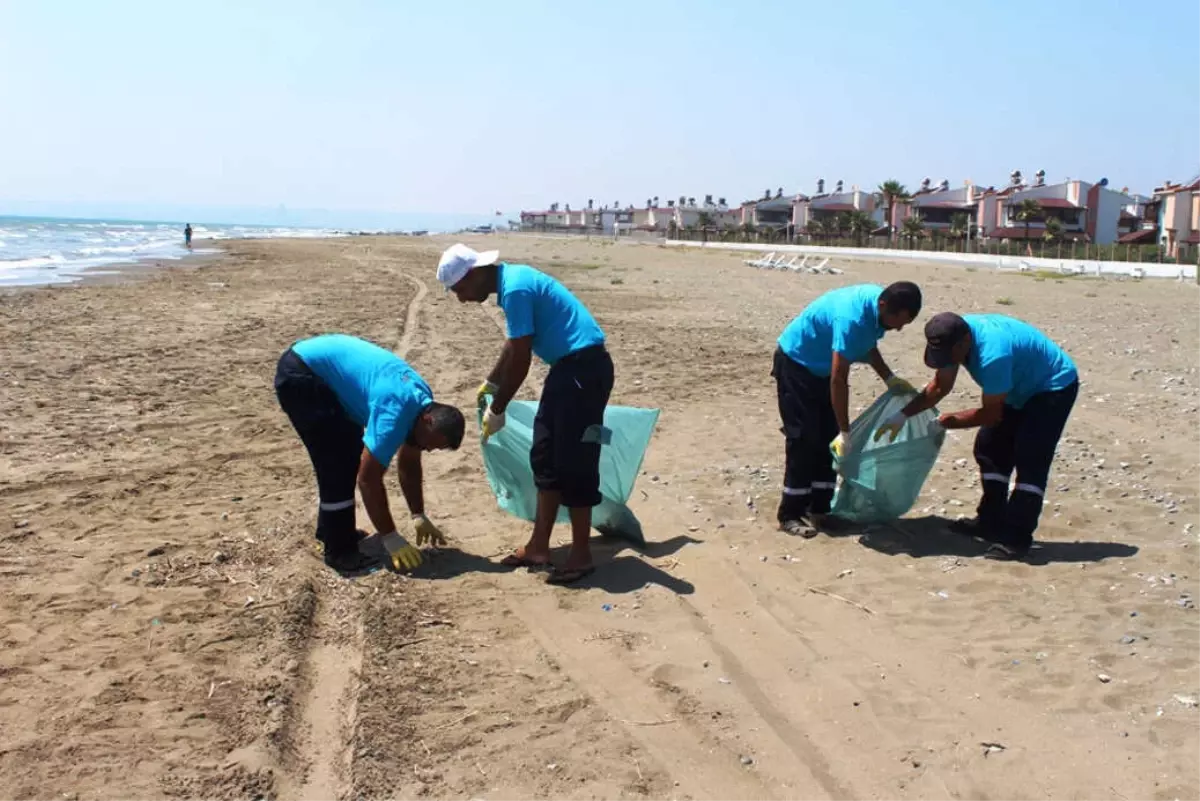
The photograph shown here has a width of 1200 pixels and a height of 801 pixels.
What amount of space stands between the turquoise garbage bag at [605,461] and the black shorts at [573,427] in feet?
1.38

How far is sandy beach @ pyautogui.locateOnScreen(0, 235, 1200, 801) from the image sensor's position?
2943 mm

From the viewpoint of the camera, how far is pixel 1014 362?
465 cm

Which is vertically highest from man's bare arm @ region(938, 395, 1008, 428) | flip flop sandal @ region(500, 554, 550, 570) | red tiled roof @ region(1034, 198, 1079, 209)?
red tiled roof @ region(1034, 198, 1079, 209)

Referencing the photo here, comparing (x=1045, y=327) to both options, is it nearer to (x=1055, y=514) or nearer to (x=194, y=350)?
(x=1055, y=514)

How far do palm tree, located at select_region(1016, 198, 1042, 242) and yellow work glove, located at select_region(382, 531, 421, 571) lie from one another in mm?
62393

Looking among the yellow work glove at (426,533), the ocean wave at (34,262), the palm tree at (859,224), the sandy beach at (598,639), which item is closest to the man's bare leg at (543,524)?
the sandy beach at (598,639)

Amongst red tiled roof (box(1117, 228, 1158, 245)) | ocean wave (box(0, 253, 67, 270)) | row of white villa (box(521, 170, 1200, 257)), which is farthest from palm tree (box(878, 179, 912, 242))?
ocean wave (box(0, 253, 67, 270))

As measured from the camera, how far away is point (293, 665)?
355 centimetres

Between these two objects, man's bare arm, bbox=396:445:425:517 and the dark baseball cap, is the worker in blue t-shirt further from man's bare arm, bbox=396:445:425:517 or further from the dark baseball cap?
man's bare arm, bbox=396:445:425:517

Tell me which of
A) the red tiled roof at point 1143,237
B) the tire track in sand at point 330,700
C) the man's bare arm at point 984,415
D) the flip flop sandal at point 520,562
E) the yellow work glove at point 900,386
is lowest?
the tire track in sand at point 330,700

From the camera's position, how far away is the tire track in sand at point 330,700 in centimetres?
290

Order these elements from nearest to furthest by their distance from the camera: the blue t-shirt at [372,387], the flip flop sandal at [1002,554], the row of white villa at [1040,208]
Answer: the blue t-shirt at [372,387] < the flip flop sandal at [1002,554] < the row of white villa at [1040,208]

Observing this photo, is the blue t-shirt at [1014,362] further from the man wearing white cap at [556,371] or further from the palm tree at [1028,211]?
the palm tree at [1028,211]

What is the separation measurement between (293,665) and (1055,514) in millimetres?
4094
